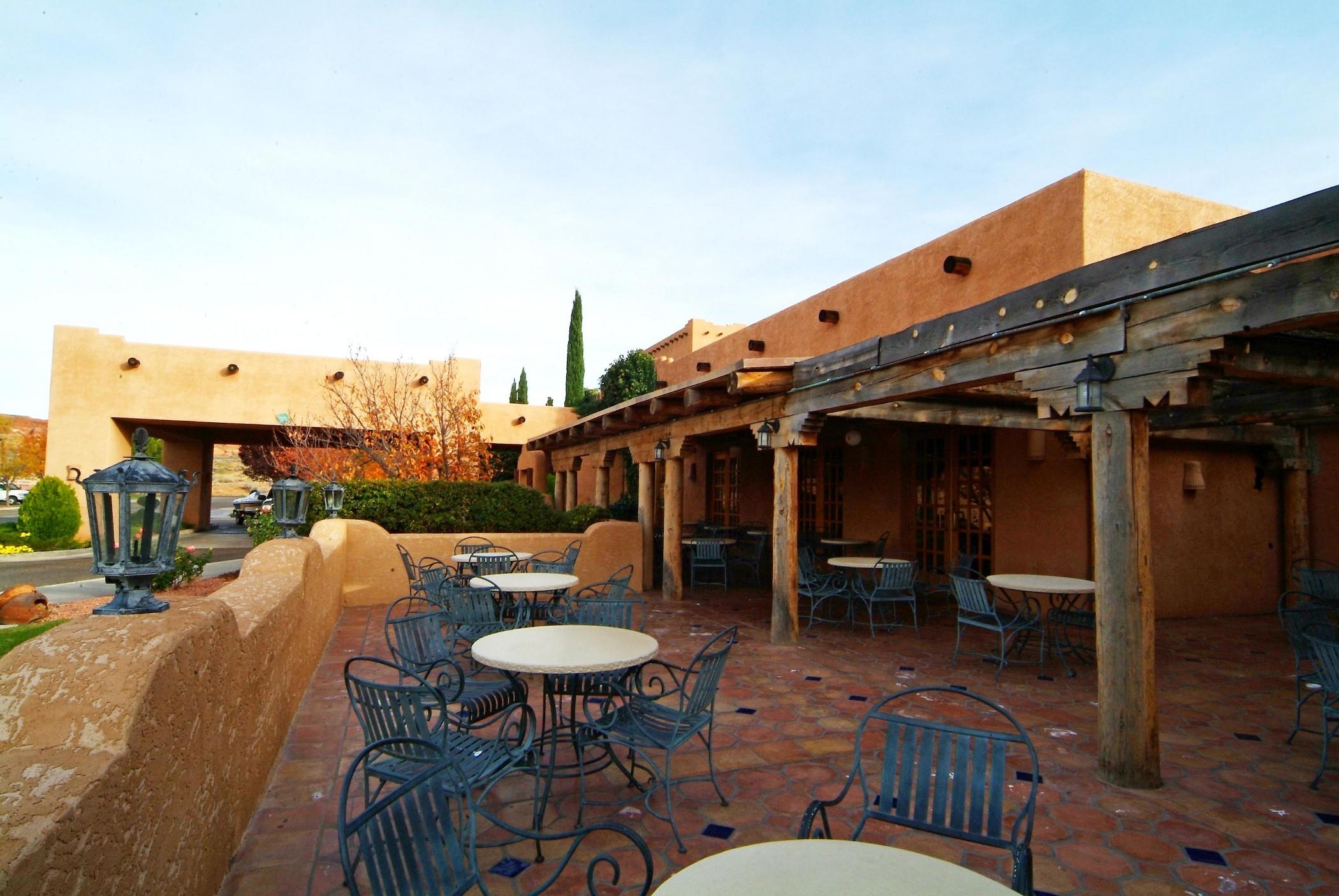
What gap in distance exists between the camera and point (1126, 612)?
12.2 feet

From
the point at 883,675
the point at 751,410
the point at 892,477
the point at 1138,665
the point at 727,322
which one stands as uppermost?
the point at 727,322

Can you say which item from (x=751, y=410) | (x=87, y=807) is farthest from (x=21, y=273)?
(x=87, y=807)

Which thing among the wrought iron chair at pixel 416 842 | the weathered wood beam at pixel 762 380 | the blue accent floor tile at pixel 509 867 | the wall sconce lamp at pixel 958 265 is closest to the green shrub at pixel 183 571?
the weathered wood beam at pixel 762 380

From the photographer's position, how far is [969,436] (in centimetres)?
952

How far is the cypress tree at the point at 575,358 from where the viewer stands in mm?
26016

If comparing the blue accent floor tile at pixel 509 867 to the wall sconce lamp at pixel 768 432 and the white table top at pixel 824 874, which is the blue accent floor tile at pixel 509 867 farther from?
the wall sconce lamp at pixel 768 432

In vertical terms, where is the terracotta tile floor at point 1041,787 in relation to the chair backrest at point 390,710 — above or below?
below

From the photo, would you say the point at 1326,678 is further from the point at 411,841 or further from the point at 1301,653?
the point at 411,841

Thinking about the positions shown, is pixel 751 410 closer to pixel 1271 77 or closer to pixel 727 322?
pixel 1271 77

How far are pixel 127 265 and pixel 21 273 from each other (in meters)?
1.58

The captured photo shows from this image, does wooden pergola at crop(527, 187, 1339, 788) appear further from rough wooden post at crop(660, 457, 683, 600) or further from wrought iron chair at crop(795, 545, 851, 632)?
rough wooden post at crop(660, 457, 683, 600)

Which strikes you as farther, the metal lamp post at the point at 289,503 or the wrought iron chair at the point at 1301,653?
the metal lamp post at the point at 289,503

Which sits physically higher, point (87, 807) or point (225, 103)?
point (225, 103)

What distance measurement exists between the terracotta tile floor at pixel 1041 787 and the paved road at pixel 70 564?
834 cm
